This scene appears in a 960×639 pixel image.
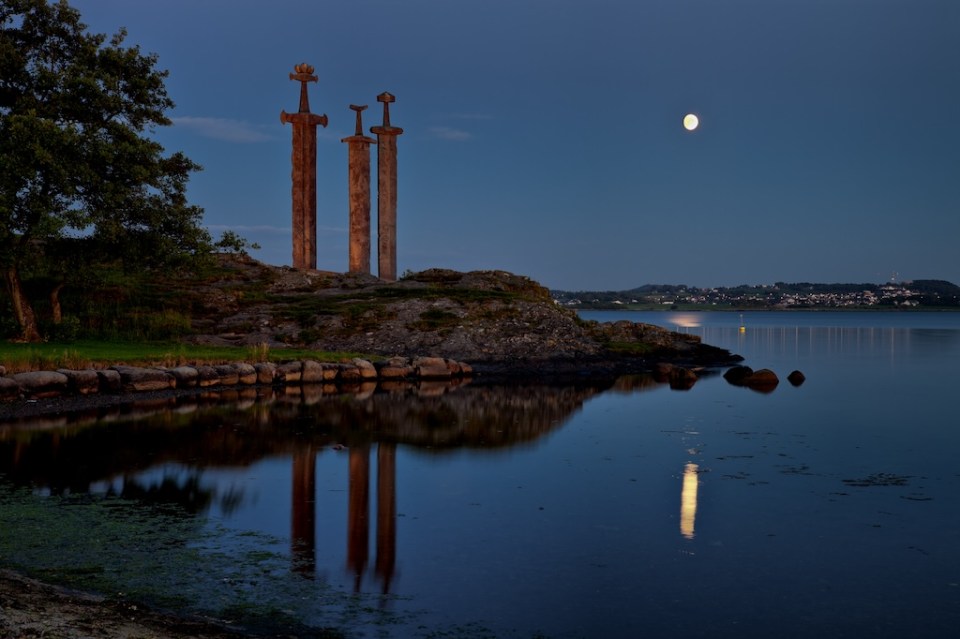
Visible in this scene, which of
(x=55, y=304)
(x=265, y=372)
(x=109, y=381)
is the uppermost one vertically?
(x=55, y=304)

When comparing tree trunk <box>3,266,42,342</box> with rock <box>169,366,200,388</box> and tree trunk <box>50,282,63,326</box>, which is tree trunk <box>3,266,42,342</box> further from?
rock <box>169,366,200,388</box>

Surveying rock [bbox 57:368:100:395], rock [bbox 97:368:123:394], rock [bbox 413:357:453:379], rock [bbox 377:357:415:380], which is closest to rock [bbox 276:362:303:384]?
rock [bbox 377:357:415:380]

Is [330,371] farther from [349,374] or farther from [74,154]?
[74,154]

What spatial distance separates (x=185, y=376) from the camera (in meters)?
32.2

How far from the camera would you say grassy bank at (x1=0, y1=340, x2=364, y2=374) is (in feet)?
97.1

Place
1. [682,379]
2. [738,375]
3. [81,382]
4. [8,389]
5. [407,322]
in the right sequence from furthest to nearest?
1. [407,322]
2. [738,375]
3. [682,379]
4. [81,382]
5. [8,389]

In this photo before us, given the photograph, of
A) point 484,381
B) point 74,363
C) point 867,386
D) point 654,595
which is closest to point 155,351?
point 74,363

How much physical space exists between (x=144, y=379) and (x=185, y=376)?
1.97 meters

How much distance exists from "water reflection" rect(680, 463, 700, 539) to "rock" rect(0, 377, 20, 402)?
1951 cm

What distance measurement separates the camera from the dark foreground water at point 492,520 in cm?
1052

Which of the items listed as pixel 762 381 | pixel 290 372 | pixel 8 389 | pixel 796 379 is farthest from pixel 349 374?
pixel 796 379

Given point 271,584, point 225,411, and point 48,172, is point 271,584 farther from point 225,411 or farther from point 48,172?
point 48,172

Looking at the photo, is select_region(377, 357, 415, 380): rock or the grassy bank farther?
select_region(377, 357, 415, 380): rock

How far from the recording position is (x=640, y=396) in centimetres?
3659
